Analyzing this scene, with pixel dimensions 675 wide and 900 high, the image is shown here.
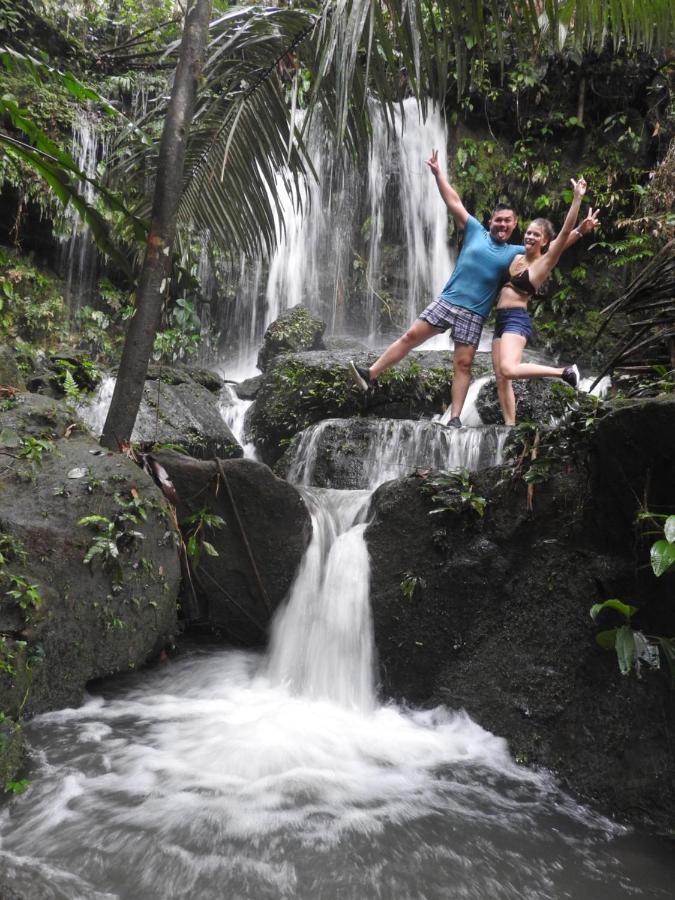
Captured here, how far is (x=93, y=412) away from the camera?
7.06m

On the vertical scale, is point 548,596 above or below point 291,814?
above

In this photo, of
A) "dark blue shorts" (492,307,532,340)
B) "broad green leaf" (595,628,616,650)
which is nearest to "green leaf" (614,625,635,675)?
"broad green leaf" (595,628,616,650)

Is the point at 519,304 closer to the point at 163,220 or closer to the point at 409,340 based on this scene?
the point at 409,340

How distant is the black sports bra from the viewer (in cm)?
496

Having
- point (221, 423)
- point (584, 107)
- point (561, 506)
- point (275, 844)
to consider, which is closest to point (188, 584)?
point (275, 844)

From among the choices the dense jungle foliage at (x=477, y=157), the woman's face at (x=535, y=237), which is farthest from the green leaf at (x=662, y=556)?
the dense jungle foliage at (x=477, y=157)

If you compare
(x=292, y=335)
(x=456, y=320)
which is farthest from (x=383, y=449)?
(x=292, y=335)

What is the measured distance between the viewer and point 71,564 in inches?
130

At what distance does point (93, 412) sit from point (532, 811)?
5.97 m

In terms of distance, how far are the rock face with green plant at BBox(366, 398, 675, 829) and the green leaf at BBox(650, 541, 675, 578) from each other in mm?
438

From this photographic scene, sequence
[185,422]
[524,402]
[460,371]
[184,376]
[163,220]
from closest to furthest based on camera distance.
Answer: [163,220] < [460,371] < [185,422] < [524,402] < [184,376]

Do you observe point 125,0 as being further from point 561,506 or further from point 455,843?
point 455,843

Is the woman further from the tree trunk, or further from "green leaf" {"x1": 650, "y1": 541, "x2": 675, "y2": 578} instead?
the tree trunk

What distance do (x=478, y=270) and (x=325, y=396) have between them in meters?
2.68
